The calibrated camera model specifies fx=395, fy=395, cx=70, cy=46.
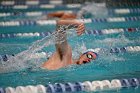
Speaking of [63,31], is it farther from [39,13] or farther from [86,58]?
[39,13]

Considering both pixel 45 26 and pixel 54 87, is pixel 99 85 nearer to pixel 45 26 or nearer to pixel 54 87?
pixel 54 87

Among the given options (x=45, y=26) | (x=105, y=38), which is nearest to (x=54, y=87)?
(x=105, y=38)

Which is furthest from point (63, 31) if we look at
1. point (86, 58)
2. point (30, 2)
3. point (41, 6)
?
point (30, 2)

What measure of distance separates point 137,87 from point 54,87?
2.42 feet

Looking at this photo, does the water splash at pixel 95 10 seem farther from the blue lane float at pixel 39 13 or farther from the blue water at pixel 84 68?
the blue water at pixel 84 68

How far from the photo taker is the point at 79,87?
11.3 ft

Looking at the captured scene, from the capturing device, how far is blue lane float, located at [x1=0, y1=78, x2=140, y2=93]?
334 centimetres

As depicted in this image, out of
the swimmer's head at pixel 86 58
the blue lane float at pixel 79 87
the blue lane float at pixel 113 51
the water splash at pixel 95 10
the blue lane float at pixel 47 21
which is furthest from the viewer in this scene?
the water splash at pixel 95 10

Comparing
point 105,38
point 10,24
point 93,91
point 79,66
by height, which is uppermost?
point 10,24

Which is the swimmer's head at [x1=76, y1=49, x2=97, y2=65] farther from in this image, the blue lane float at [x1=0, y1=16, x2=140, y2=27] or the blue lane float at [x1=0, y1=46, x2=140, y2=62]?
the blue lane float at [x1=0, y1=16, x2=140, y2=27]

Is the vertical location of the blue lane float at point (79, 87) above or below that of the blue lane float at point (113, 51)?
below

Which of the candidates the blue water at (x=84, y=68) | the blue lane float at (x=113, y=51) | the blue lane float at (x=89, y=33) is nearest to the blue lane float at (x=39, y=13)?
the blue lane float at (x=89, y=33)

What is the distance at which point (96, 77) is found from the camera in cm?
384

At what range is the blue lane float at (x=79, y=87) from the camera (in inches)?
131
